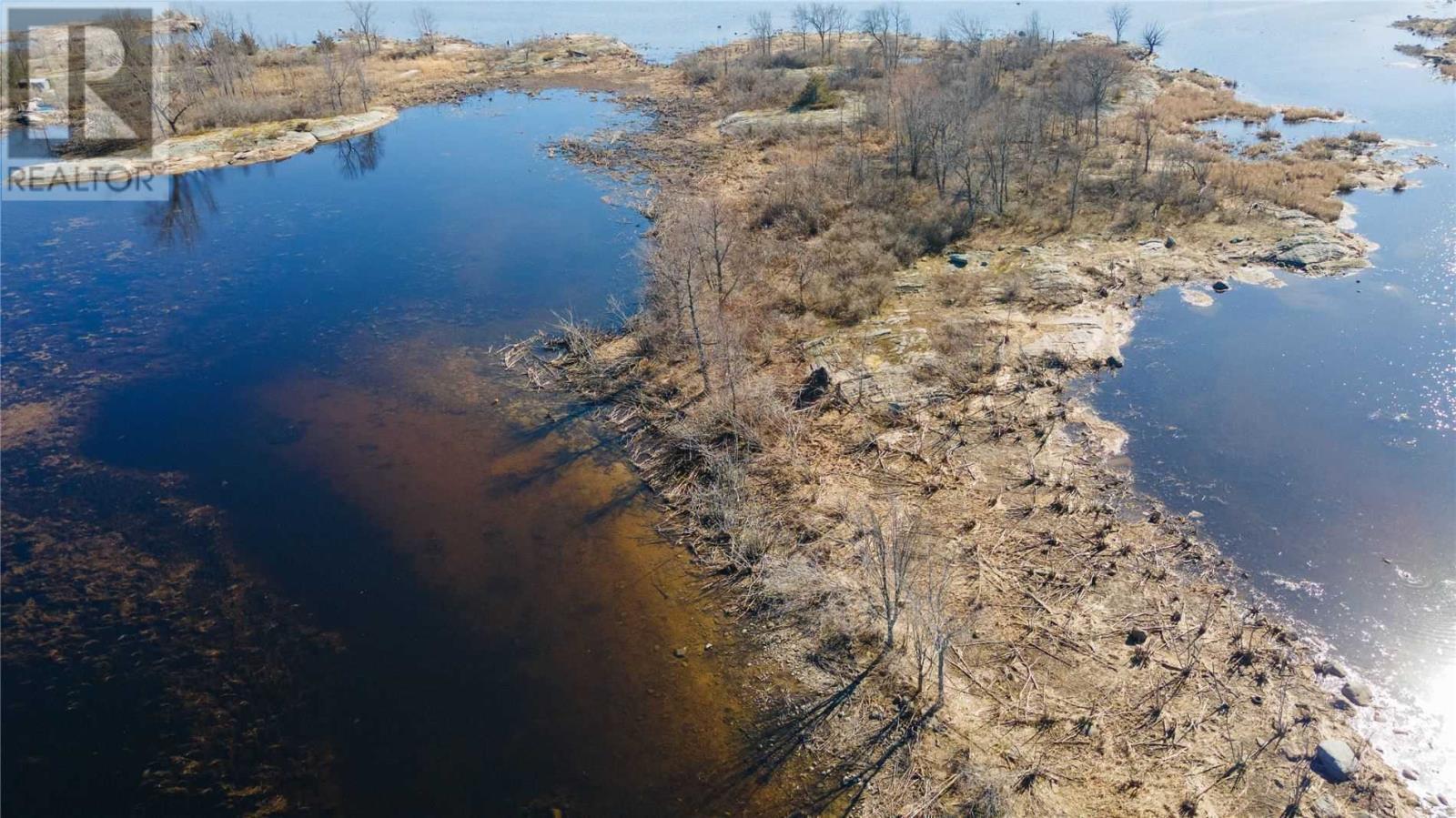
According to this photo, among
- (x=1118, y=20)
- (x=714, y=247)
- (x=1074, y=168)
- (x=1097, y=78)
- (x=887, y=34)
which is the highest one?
(x=1118, y=20)

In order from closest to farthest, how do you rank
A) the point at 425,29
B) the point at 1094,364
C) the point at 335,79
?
the point at 1094,364, the point at 335,79, the point at 425,29

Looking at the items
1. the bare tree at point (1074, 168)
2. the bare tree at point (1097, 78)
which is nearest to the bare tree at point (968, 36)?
the bare tree at point (1097, 78)

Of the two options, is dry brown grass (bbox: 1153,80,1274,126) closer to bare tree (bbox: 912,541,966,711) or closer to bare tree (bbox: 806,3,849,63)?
bare tree (bbox: 806,3,849,63)

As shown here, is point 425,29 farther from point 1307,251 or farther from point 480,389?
point 1307,251

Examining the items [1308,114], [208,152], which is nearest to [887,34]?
[1308,114]

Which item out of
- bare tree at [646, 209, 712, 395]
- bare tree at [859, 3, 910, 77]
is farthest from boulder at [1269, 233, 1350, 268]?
bare tree at [859, 3, 910, 77]

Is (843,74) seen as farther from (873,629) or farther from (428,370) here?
(873,629)

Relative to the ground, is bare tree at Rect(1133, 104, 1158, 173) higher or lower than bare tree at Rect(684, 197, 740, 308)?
higher

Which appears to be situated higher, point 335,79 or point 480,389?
point 335,79
